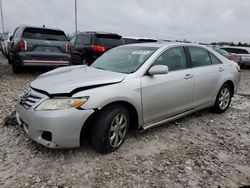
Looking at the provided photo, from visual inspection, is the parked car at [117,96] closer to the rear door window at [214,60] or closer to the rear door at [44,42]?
the rear door window at [214,60]

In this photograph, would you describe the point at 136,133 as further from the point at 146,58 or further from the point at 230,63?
the point at 230,63

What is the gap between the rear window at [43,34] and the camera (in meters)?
6.78

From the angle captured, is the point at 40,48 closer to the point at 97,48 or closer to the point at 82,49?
the point at 82,49

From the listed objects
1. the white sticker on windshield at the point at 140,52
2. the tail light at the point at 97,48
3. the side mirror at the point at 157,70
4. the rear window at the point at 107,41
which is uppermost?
the rear window at the point at 107,41

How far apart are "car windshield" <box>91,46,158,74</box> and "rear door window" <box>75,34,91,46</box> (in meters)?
4.26

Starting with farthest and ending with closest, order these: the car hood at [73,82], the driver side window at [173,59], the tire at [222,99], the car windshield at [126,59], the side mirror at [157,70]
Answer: the tire at [222,99] < the driver side window at [173,59] < the car windshield at [126,59] < the side mirror at [157,70] < the car hood at [73,82]

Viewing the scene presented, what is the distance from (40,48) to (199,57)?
4765mm

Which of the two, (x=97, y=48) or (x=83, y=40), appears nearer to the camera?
(x=97, y=48)

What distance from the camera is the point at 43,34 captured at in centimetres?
696

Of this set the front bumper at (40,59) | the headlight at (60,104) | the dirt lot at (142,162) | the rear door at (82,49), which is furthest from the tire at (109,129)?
the rear door at (82,49)

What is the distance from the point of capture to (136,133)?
347 cm

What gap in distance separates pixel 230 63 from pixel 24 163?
4.30 metres

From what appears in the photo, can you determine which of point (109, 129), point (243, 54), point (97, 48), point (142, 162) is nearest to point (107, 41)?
point (97, 48)

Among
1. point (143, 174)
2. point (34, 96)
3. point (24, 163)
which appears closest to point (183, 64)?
point (143, 174)
